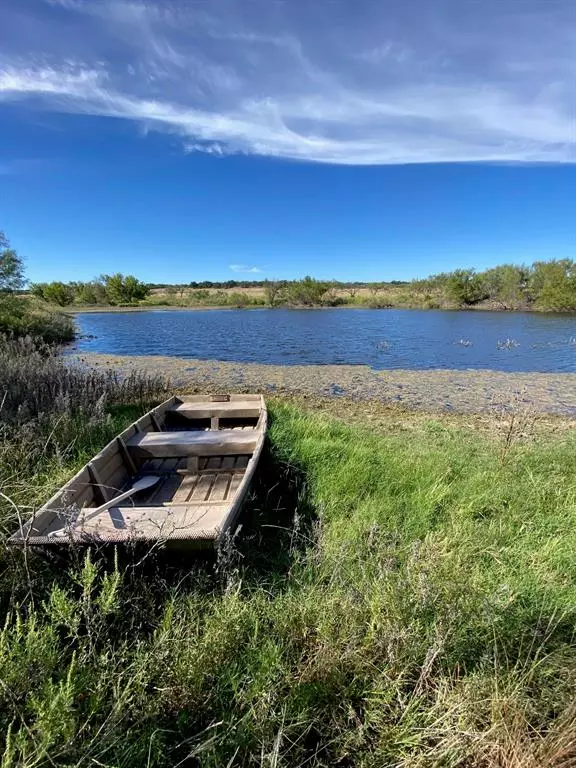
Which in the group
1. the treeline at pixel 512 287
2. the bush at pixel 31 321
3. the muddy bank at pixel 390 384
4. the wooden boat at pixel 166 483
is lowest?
the muddy bank at pixel 390 384

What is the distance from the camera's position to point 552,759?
4.90ft

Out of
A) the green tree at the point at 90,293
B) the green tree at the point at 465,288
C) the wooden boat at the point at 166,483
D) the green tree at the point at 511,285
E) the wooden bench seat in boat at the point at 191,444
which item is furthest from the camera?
the green tree at the point at 90,293

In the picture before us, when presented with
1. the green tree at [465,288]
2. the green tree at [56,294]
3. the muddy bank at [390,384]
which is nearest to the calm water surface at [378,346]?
the muddy bank at [390,384]

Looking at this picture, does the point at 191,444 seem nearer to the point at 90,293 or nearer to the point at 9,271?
the point at 9,271

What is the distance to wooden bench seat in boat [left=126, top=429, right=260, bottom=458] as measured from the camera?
4.77m

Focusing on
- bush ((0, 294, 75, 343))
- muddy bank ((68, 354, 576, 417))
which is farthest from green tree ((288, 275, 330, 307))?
muddy bank ((68, 354, 576, 417))

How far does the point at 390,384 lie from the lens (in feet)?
40.2

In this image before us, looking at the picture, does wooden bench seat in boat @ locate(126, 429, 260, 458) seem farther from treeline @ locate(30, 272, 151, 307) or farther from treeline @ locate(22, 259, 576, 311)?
treeline @ locate(30, 272, 151, 307)

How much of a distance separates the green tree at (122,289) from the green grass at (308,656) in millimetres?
81770

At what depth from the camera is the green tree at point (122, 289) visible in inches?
3046

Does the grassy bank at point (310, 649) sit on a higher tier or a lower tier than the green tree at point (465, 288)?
lower

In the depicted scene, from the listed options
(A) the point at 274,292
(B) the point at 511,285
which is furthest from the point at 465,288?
(A) the point at 274,292

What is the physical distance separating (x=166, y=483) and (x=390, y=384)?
347 inches

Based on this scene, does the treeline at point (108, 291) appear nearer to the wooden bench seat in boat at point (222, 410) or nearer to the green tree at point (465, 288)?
the green tree at point (465, 288)
